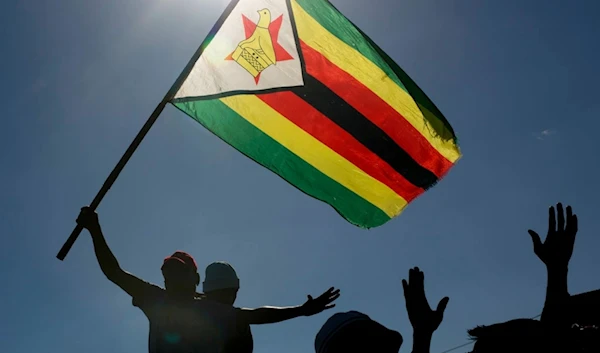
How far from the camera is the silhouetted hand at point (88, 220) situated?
13.3ft

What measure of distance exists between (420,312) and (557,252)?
0.83 metres

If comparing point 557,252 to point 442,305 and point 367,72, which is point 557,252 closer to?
point 442,305

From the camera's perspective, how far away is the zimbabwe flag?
5855mm

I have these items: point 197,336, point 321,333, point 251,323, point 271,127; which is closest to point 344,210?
point 271,127

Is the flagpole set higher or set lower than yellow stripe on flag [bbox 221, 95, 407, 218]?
lower

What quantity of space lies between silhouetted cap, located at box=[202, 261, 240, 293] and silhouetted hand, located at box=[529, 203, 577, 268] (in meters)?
2.43

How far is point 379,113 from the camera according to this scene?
659 cm

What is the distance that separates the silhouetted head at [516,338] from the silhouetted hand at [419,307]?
0.19m

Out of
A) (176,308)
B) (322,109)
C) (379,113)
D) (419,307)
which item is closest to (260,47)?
(322,109)

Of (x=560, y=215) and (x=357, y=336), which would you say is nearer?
(x=357, y=336)

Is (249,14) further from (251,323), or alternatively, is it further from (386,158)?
(251,323)

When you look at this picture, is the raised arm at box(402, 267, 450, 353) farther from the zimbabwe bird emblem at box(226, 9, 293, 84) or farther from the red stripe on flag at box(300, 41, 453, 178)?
the red stripe on flag at box(300, 41, 453, 178)

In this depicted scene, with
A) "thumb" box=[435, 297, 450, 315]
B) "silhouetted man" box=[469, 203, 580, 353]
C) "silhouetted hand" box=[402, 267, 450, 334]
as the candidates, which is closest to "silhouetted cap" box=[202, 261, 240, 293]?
"silhouetted hand" box=[402, 267, 450, 334]


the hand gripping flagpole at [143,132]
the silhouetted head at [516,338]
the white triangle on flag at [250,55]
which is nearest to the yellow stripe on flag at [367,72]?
the white triangle on flag at [250,55]
